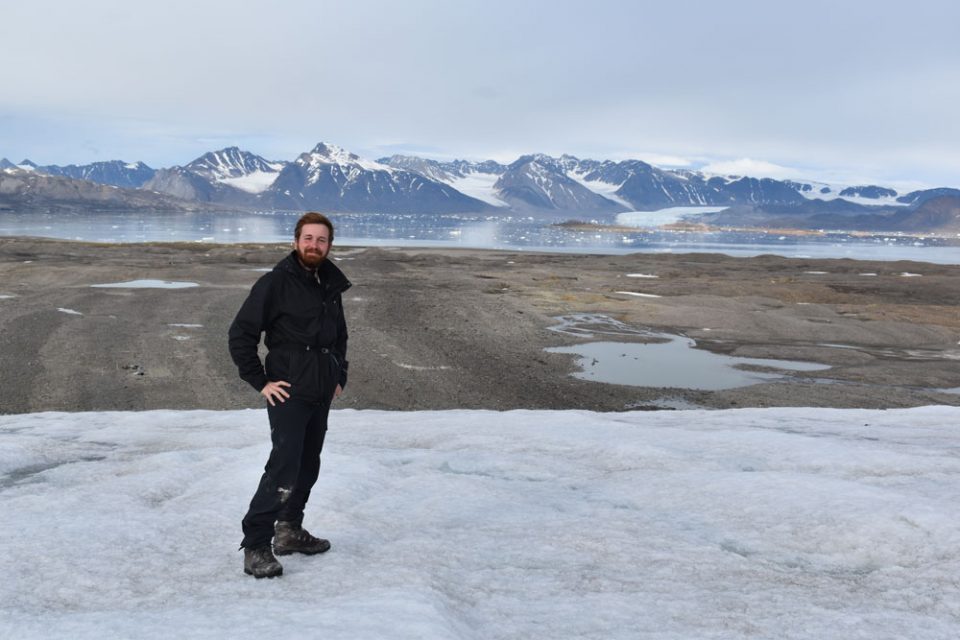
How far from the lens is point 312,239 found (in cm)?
568

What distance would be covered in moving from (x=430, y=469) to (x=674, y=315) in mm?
25466

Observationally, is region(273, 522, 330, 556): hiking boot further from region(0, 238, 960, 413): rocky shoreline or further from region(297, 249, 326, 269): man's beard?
region(0, 238, 960, 413): rocky shoreline

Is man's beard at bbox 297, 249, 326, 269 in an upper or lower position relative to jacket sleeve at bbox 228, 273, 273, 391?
upper

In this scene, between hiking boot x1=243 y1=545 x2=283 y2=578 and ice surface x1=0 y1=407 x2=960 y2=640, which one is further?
hiking boot x1=243 y1=545 x2=283 y2=578

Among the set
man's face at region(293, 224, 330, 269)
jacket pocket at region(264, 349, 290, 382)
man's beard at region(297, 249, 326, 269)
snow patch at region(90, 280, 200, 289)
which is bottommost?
snow patch at region(90, 280, 200, 289)

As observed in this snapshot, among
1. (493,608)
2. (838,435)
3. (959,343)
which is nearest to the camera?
(493,608)

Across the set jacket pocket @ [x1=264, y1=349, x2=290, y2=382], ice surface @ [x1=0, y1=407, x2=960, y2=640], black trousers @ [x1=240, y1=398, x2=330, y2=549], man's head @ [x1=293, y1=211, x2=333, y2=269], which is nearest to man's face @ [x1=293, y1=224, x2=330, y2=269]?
man's head @ [x1=293, y1=211, x2=333, y2=269]

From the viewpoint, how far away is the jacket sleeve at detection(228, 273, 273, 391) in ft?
18.5

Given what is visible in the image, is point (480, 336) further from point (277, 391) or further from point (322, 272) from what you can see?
point (277, 391)

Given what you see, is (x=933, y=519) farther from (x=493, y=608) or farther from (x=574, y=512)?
(x=493, y=608)

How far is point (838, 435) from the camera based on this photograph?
1112 centimetres

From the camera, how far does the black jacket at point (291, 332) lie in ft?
18.6

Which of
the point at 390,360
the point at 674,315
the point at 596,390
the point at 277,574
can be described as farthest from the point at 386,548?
the point at 674,315

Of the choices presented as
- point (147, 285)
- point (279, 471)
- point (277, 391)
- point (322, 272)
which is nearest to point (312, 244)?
point (322, 272)
